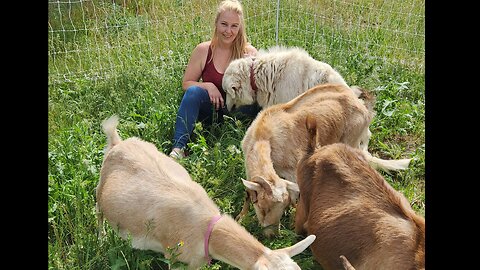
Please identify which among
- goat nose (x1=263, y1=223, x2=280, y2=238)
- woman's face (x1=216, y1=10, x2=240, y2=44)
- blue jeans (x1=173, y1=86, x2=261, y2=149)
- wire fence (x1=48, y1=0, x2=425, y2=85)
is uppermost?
woman's face (x1=216, y1=10, x2=240, y2=44)

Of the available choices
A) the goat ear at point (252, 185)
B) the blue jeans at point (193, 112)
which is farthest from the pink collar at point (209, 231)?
the blue jeans at point (193, 112)

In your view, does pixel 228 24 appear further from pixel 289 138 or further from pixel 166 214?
pixel 166 214

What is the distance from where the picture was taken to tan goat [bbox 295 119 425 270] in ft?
11.1

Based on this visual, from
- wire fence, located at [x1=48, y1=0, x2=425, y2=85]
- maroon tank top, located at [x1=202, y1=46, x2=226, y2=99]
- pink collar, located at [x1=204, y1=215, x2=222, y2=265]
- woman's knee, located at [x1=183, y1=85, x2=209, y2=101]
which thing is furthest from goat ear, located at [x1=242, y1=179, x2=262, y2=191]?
wire fence, located at [x1=48, y1=0, x2=425, y2=85]

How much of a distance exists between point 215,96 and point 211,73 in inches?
15.6

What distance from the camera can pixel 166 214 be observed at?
380 centimetres

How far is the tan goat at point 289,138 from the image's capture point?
4.20 m

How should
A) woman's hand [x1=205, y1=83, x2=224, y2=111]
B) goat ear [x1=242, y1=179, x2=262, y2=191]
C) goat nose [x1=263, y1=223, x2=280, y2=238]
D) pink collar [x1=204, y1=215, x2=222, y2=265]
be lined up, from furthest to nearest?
1. woman's hand [x1=205, y1=83, x2=224, y2=111]
2. goat nose [x1=263, y1=223, x2=280, y2=238]
3. goat ear [x1=242, y1=179, x2=262, y2=191]
4. pink collar [x1=204, y1=215, x2=222, y2=265]

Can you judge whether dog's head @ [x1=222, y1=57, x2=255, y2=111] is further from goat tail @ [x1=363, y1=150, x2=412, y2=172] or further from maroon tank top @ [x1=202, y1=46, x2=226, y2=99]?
goat tail @ [x1=363, y1=150, x2=412, y2=172]

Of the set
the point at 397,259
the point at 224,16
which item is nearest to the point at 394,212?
the point at 397,259

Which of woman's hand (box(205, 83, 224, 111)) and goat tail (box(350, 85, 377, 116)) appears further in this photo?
woman's hand (box(205, 83, 224, 111))

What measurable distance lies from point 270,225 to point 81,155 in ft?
5.94

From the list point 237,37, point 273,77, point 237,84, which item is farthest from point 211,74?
point 273,77
